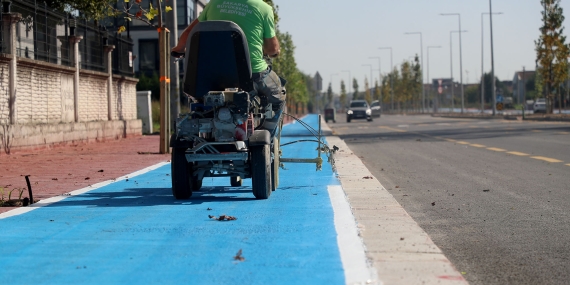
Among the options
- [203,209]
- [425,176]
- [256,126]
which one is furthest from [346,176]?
[203,209]

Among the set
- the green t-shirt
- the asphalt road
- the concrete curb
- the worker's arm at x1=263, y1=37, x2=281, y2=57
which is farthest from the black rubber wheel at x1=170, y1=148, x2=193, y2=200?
the asphalt road

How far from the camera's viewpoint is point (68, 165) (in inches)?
571

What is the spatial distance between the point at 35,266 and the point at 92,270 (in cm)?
43

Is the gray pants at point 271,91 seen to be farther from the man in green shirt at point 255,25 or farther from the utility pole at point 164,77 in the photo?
the utility pole at point 164,77

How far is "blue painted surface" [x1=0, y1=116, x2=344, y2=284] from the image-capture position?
483 centimetres

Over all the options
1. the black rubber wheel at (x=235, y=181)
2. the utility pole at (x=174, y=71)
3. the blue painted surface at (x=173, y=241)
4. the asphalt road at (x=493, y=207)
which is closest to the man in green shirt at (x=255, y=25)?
the blue painted surface at (x=173, y=241)

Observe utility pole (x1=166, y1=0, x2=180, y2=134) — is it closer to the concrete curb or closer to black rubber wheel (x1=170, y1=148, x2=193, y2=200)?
black rubber wheel (x1=170, y1=148, x2=193, y2=200)

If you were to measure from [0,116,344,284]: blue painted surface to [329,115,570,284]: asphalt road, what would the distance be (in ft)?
3.32

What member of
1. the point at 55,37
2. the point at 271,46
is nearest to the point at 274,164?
the point at 271,46

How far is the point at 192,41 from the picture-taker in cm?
827

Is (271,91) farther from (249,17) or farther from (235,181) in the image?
(235,181)

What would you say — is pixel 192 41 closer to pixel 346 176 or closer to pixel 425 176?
pixel 346 176

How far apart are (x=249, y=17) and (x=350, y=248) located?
3.76 m

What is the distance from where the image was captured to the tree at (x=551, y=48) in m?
56.4
